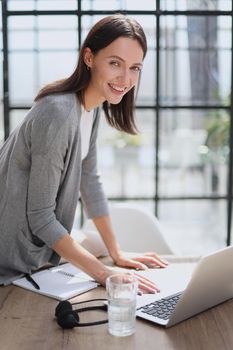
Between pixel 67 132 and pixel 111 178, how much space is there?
24.6 ft

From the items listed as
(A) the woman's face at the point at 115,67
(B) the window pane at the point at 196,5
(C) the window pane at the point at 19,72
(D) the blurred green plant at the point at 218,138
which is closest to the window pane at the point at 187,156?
(D) the blurred green plant at the point at 218,138

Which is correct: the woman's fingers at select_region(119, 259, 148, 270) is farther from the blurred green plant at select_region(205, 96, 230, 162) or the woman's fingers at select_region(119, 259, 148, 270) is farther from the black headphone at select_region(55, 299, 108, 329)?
the blurred green plant at select_region(205, 96, 230, 162)

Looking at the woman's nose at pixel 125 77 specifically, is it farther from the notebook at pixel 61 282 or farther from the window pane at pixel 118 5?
the window pane at pixel 118 5

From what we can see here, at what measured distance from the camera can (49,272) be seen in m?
1.74

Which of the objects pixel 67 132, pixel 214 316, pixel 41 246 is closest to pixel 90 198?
pixel 41 246

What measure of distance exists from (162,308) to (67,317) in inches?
10.1

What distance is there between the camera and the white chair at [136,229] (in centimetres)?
230

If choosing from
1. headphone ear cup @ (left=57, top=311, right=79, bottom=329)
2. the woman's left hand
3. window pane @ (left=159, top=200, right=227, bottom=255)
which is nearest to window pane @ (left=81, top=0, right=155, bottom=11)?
the woman's left hand

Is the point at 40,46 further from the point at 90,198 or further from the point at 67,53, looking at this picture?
the point at 90,198

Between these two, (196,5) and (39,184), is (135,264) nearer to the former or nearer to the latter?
(39,184)

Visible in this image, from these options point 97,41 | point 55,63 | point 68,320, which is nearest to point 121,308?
point 68,320

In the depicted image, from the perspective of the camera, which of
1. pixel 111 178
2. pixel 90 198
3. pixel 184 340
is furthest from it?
pixel 111 178

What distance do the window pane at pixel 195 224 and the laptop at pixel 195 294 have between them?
5175 mm

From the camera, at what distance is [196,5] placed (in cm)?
276
